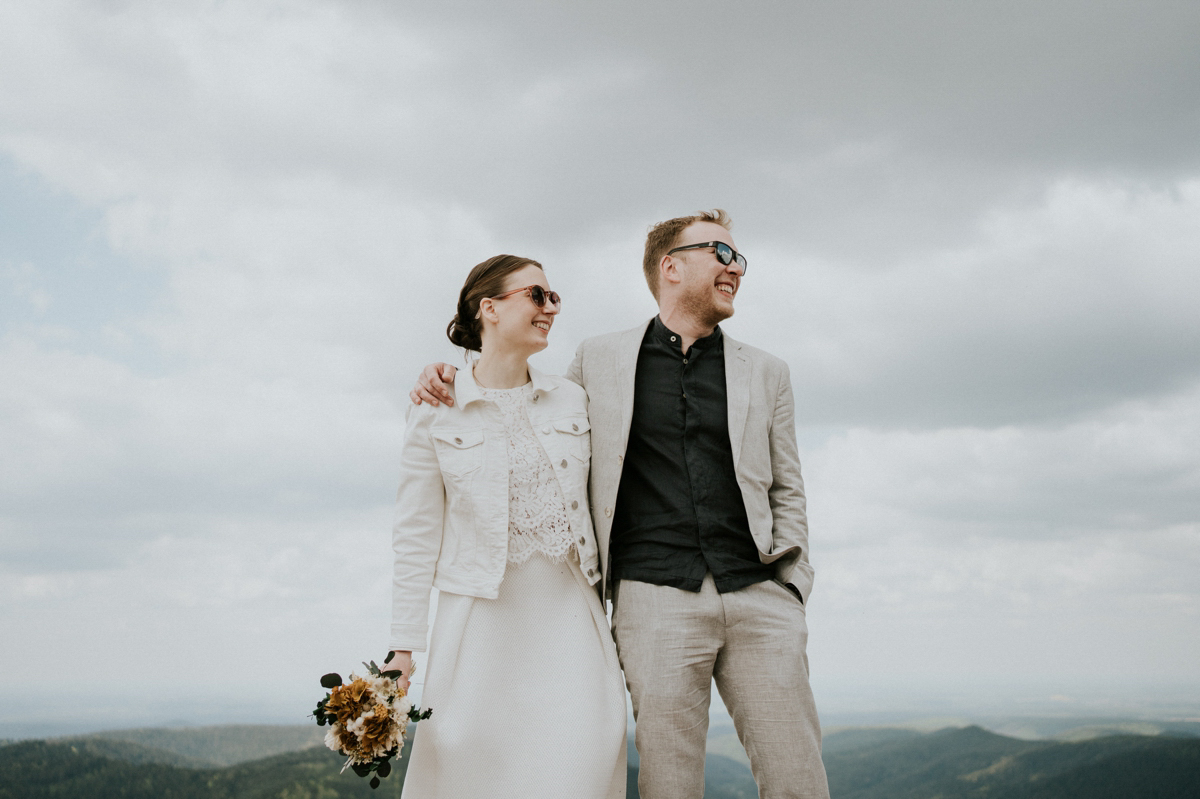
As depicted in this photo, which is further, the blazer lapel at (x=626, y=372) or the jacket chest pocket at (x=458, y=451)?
the blazer lapel at (x=626, y=372)

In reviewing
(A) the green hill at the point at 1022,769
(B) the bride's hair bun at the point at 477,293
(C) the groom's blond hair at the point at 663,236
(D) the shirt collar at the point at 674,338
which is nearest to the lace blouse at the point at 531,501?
(B) the bride's hair bun at the point at 477,293

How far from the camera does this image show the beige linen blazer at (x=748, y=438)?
13.0ft

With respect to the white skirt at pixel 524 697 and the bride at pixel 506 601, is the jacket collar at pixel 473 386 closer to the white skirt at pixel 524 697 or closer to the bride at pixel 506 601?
the bride at pixel 506 601

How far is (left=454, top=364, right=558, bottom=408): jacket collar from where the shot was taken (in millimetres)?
3992

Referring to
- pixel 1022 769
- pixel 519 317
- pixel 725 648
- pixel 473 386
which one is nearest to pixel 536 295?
pixel 519 317

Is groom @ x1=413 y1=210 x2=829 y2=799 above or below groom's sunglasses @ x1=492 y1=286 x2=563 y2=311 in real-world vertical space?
below

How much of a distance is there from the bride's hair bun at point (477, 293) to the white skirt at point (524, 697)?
1247 millimetres

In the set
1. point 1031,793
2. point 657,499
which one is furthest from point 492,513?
point 1031,793

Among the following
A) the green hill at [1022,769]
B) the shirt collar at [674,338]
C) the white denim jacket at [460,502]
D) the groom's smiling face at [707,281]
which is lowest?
the green hill at [1022,769]

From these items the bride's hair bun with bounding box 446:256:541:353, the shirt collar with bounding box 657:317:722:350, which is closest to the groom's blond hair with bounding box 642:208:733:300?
the shirt collar with bounding box 657:317:722:350

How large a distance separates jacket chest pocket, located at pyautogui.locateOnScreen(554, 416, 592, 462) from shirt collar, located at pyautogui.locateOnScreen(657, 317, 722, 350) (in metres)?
0.64

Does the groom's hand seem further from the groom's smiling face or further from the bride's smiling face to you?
the groom's smiling face

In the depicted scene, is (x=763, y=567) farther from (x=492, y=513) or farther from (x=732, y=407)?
(x=492, y=513)

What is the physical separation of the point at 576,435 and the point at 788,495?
3.74 ft
